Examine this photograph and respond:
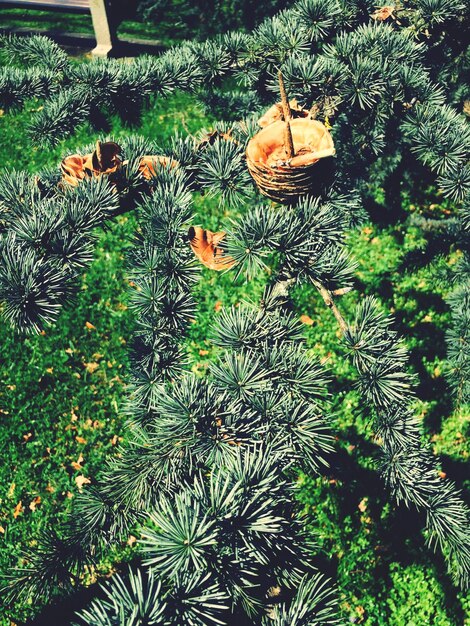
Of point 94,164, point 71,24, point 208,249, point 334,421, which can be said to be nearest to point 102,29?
point 71,24

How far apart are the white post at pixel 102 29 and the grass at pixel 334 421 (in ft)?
11.1

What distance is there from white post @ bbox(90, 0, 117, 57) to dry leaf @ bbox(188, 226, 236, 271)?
22.3 ft

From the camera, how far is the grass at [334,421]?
3.63 m

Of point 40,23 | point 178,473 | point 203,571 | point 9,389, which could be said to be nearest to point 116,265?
point 9,389

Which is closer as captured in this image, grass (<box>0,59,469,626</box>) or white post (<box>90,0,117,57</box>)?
grass (<box>0,59,469,626</box>)

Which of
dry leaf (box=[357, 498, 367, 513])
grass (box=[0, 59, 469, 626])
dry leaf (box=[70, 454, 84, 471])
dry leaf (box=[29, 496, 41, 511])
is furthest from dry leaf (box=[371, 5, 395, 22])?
dry leaf (box=[29, 496, 41, 511])

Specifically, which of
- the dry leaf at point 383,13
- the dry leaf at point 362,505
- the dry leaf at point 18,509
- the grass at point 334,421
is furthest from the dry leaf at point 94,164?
the dry leaf at point 362,505

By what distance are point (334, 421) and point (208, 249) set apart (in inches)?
103

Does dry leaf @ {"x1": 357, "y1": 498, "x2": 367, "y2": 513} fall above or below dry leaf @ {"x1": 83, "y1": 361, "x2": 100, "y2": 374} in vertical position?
below

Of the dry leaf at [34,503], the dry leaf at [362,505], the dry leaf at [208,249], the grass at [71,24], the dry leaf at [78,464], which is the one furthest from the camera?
the grass at [71,24]

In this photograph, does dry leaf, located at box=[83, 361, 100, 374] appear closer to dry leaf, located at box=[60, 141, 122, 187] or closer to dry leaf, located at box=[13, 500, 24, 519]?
dry leaf, located at box=[13, 500, 24, 519]

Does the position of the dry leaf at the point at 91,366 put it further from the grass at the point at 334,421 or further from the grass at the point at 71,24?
the grass at the point at 71,24

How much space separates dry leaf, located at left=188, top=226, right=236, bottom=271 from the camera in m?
1.94

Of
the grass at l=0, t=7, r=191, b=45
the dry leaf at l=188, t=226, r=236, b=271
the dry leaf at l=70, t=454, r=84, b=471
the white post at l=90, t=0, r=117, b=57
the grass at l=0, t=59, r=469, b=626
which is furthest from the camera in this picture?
the grass at l=0, t=7, r=191, b=45
